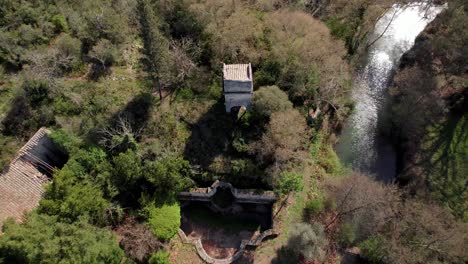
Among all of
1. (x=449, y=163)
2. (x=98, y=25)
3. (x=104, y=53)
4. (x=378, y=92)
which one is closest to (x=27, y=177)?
(x=104, y=53)

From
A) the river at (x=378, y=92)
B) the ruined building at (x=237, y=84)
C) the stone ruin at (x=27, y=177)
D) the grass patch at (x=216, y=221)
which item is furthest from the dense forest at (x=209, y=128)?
the grass patch at (x=216, y=221)

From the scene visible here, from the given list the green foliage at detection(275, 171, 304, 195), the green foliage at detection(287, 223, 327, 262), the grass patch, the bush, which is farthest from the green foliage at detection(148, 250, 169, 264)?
the green foliage at detection(275, 171, 304, 195)

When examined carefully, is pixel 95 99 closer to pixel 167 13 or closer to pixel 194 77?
pixel 194 77

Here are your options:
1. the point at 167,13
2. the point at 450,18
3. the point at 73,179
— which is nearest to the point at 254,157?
the point at 73,179

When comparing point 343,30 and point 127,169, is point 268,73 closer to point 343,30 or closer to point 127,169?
point 343,30

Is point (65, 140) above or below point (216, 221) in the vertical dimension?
above

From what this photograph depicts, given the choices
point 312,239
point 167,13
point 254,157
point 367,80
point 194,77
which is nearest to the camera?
point 312,239
